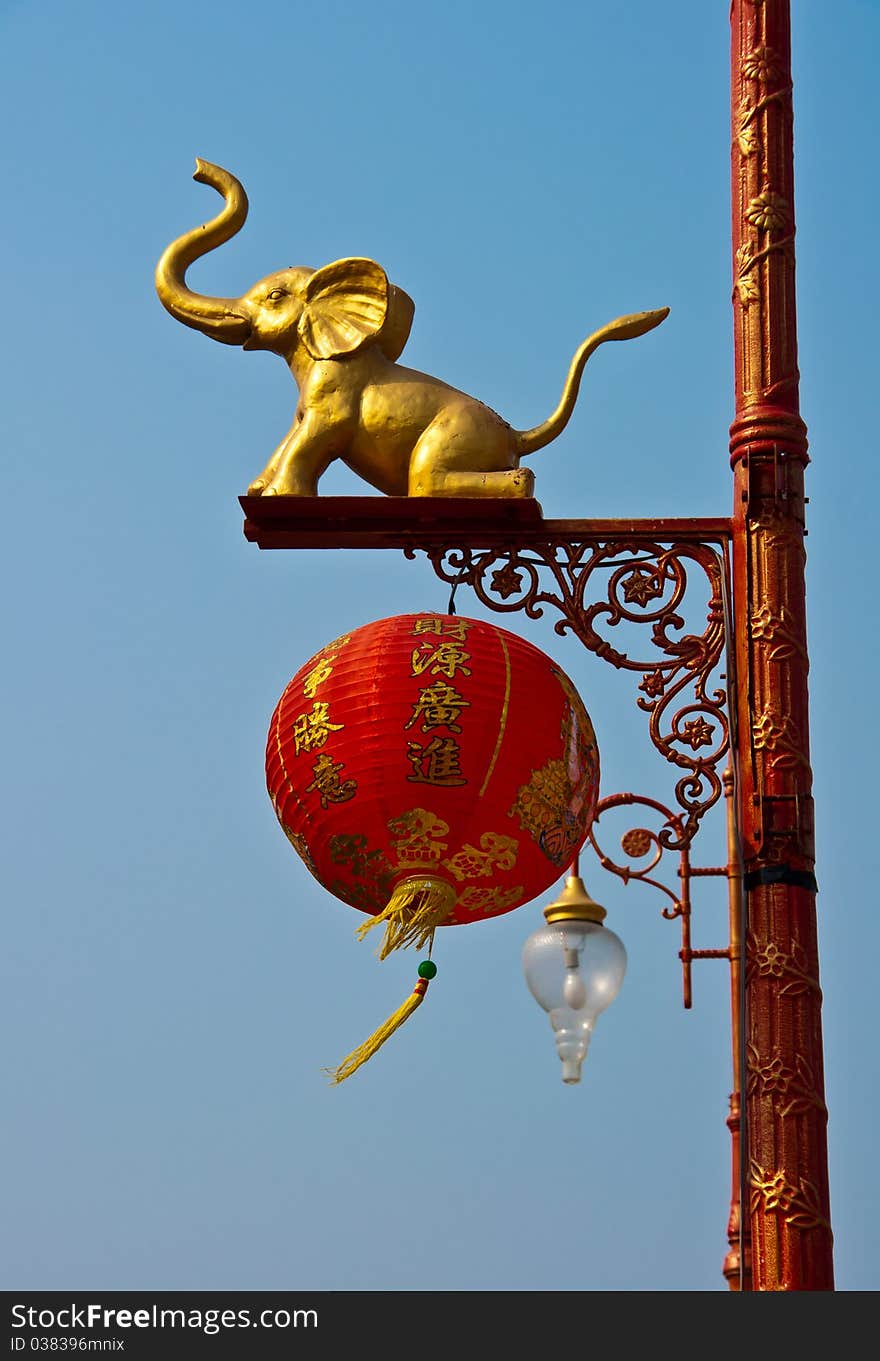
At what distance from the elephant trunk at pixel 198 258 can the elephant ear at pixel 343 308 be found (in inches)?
9.8

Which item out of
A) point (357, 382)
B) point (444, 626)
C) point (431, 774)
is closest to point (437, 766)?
point (431, 774)

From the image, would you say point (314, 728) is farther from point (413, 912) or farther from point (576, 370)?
point (576, 370)

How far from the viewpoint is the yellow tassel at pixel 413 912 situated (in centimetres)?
724

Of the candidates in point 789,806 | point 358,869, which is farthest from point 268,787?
point 789,806

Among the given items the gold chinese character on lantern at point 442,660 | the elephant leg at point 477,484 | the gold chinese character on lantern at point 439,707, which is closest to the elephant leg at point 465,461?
the elephant leg at point 477,484

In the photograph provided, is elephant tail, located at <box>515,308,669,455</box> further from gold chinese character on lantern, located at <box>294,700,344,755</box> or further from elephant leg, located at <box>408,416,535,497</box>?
gold chinese character on lantern, located at <box>294,700,344,755</box>

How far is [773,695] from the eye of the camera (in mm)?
7637

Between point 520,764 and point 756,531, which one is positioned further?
point 756,531

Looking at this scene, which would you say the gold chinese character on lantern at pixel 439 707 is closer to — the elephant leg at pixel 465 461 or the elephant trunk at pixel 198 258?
the elephant leg at pixel 465 461

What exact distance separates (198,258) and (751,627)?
247 centimetres

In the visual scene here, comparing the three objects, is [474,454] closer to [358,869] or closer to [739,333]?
[739,333]

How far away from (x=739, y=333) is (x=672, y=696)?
1.29m

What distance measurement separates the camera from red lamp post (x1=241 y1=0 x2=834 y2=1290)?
282 inches

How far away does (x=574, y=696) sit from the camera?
7504 mm
